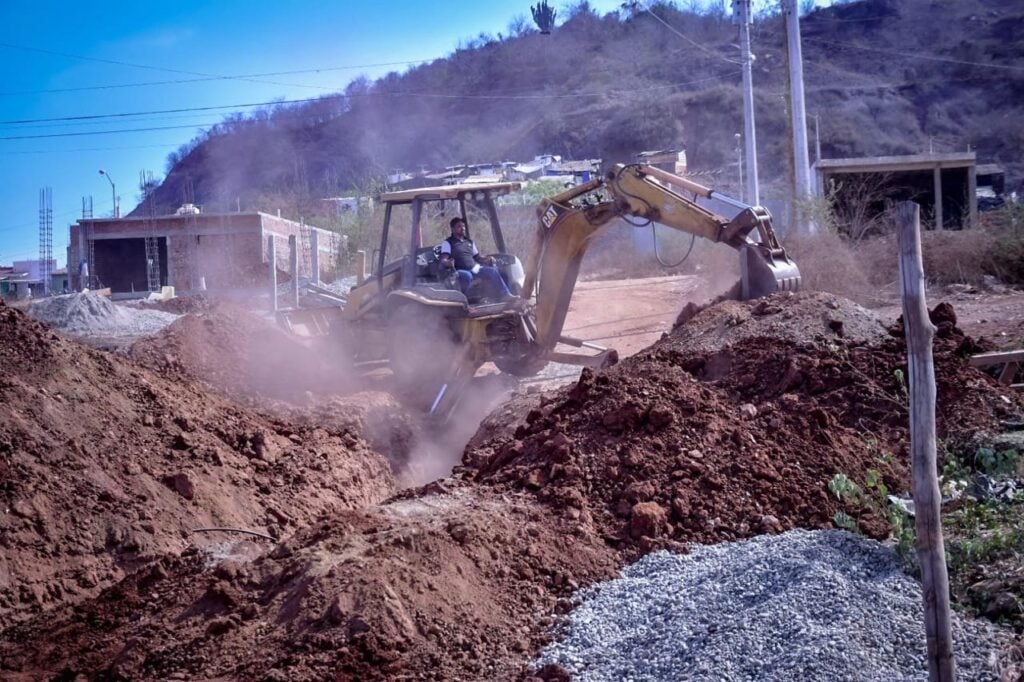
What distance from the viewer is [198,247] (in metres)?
37.8

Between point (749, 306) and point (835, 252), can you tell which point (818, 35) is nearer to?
point (835, 252)

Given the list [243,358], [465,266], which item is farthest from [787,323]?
[243,358]

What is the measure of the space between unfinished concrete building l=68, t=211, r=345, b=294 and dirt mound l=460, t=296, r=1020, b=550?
28.7 meters

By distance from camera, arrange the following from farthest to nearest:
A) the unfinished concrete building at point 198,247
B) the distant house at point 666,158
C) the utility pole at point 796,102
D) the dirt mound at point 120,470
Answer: the unfinished concrete building at point 198,247
the distant house at point 666,158
the utility pole at point 796,102
the dirt mound at point 120,470

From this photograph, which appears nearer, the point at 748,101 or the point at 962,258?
the point at 962,258

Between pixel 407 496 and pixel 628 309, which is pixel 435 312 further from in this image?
pixel 628 309

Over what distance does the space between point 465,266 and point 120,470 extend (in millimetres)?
5559

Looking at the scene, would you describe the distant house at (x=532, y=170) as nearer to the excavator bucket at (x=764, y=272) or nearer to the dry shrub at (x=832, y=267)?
the dry shrub at (x=832, y=267)

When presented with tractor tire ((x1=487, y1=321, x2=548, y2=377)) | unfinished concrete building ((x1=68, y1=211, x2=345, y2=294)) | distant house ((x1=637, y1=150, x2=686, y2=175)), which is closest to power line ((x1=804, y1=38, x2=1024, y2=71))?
distant house ((x1=637, y1=150, x2=686, y2=175))

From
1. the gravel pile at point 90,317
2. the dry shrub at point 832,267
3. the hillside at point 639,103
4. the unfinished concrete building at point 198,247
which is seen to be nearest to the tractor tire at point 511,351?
the dry shrub at point 832,267

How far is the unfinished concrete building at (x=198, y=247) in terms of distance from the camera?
3647 cm

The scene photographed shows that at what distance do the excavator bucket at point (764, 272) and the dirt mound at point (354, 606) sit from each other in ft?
15.5

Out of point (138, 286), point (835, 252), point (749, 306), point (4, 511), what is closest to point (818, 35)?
point (138, 286)

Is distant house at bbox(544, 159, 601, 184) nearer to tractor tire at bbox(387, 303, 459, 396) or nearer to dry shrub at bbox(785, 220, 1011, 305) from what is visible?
dry shrub at bbox(785, 220, 1011, 305)
